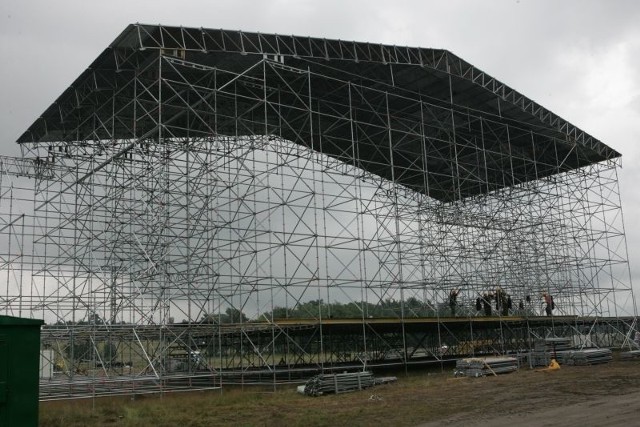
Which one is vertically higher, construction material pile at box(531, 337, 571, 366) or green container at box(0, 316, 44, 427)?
green container at box(0, 316, 44, 427)

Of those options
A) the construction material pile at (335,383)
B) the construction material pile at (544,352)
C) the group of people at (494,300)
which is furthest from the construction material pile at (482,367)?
the group of people at (494,300)

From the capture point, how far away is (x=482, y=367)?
76.3ft

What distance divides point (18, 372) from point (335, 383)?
1163 cm

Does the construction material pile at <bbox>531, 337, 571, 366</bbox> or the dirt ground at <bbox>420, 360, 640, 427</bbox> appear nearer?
the dirt ground at <bbox>420, 360, 640, 427</bbox>

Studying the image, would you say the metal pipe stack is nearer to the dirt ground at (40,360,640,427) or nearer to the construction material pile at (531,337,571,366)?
the construction material pile at (531,337,571,366)

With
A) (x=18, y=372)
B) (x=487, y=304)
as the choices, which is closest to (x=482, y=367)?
(x=487, y=304)

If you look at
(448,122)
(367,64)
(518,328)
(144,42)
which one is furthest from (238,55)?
(518,328)

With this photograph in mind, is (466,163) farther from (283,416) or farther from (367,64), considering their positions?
(283,416)

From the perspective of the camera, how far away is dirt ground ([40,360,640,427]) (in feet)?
43.9

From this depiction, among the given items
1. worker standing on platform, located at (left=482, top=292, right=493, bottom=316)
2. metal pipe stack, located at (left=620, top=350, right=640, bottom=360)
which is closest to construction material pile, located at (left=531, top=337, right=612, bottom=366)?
metal pipe stack, located at (left=620, top=350, right=640, bottom=360)

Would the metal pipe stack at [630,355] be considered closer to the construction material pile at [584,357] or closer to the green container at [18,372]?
the construction material pile at [584,357]

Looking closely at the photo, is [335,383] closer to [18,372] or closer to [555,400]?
[555,400]

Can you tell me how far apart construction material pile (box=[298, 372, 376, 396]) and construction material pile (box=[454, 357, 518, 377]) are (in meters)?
4.17

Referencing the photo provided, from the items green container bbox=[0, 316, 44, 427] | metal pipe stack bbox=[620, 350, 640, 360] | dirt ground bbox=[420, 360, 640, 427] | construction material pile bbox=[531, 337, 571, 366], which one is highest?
green container bbox=[0, 316, 44, 427]
